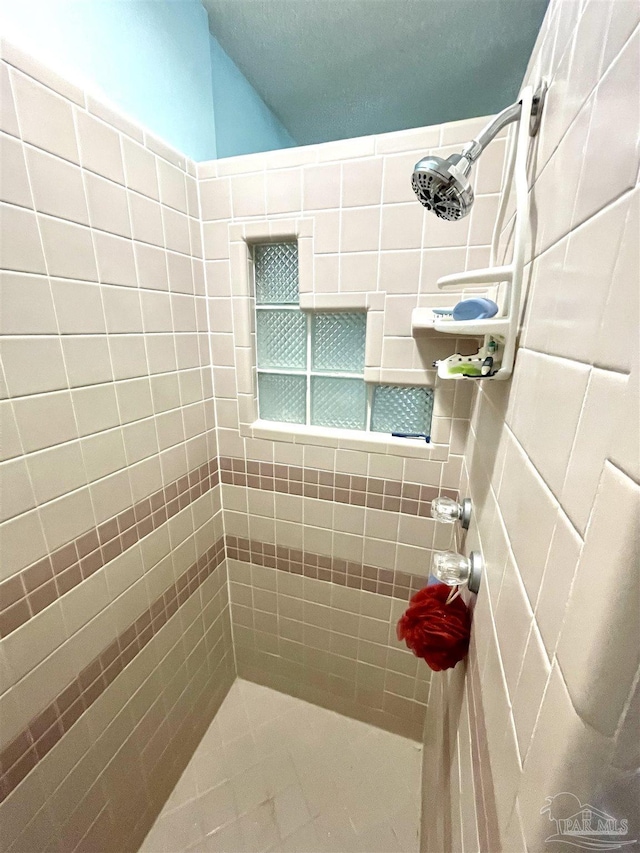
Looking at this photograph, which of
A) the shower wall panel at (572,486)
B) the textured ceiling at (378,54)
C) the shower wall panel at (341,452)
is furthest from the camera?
the textured ceiling at (378,54)

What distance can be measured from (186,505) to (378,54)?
5.83ft

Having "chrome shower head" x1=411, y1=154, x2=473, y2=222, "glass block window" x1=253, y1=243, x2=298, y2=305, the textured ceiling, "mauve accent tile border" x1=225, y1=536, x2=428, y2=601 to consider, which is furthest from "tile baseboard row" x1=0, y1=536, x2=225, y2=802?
the textured ceiling

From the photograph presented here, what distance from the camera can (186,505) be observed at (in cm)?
114

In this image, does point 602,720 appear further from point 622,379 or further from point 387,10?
point 387,10

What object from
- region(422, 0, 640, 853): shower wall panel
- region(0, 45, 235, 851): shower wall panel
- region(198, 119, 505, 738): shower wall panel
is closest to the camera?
region(422, 0, 640, 853): shower wall panel

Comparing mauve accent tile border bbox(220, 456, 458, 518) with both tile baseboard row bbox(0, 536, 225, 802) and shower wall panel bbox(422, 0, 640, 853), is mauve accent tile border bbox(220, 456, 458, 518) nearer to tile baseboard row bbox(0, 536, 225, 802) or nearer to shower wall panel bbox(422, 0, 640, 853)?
tile baseboard row bbox(0, 536, 225, 802)

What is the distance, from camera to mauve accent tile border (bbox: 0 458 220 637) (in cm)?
67

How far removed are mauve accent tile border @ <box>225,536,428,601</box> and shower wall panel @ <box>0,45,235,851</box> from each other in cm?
23

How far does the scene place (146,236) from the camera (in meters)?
0.89

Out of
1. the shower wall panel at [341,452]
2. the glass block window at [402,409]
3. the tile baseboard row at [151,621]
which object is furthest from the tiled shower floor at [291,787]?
the glass block window at [402,409]

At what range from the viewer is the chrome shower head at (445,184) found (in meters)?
0.55

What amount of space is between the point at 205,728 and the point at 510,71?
2978 millimetres

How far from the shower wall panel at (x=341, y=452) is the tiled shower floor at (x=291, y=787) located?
9 centimetres

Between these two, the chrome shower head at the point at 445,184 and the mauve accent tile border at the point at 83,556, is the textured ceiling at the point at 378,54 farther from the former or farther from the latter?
the mauve accent tile border at the point at 83,556
